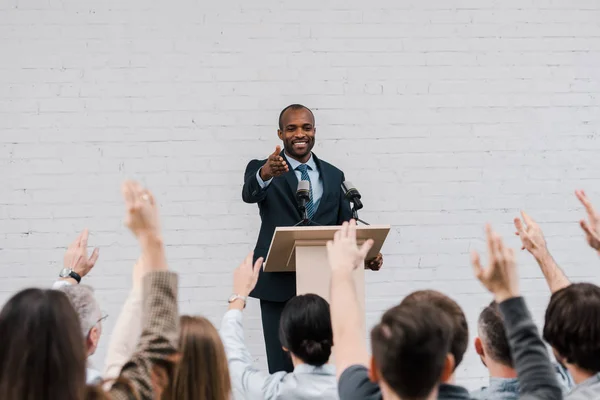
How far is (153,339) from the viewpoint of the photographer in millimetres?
1204

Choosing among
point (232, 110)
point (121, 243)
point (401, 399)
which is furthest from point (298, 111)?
point (401, 399)

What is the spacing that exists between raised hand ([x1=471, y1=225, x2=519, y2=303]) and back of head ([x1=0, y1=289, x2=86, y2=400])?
26.5 inches


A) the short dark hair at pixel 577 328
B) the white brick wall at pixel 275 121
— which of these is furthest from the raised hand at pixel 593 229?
the white brick wall at pixel 275 121

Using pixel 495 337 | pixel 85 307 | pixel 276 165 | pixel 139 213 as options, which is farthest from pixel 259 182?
pixel 139 213

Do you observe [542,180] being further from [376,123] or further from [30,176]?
[30,176]

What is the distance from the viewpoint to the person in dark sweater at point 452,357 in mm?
1314

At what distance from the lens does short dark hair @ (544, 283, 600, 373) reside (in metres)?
1.51

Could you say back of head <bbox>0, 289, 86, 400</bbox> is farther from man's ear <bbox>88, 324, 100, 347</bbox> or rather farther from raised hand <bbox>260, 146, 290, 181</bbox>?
raised hand <bbox>260, 146, 290, 181</bbox>

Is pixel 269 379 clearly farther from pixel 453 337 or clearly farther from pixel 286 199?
pixel 286 199

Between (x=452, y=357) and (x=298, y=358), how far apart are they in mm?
705

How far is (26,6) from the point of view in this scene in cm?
436

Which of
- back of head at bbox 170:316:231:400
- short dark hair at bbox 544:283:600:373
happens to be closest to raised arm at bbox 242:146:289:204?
back of head at bbox 170:316:231:400

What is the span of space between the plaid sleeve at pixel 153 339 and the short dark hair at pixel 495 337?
31.3 inches

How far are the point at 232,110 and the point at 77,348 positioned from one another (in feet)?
10.8
